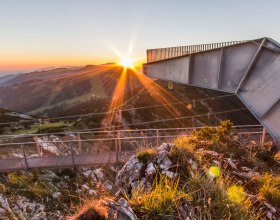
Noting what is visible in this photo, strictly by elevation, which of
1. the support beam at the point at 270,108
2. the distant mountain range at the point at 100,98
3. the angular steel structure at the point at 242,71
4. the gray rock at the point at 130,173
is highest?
the angular steel structure at the point at 242,71

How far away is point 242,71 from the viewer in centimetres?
951

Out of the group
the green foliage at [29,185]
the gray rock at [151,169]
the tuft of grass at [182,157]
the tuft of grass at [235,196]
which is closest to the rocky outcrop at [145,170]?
the gray rock at [151,169]

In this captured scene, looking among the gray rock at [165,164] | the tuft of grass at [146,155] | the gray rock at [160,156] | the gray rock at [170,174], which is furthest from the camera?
the tuft of grass at [146,155]

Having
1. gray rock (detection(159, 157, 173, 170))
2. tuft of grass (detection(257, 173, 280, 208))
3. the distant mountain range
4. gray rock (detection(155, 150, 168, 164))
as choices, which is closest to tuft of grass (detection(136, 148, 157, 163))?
gray rock (detection(155, 150, 168, 164))

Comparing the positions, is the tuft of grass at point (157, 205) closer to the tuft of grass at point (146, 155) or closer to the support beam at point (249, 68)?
the tuft of grass at point (146, 155)

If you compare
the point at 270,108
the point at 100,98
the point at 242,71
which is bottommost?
the point at 100,98

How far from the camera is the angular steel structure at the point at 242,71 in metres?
8.77

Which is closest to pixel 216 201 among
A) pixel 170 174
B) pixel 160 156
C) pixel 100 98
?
pixel 170 174

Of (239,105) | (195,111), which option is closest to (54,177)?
(195,111)

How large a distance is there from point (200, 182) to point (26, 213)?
9337 mm

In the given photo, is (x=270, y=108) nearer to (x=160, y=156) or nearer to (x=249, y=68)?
(x=249, y=68)

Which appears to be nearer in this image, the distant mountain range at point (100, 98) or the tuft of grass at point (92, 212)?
the tuft of grass at point (92, 212)

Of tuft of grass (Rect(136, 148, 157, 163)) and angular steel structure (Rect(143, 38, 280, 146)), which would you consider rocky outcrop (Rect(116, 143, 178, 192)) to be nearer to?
tuft of grass (Rect(136, 148, 157, 163))

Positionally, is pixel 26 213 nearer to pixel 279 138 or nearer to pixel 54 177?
pixel 54 177
